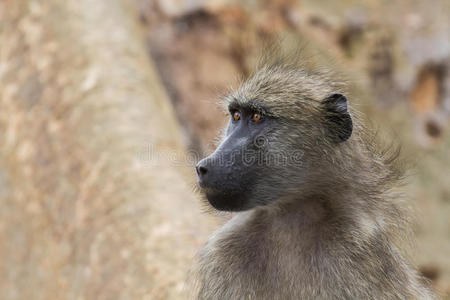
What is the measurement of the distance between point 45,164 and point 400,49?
499cm

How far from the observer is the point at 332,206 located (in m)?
3.02

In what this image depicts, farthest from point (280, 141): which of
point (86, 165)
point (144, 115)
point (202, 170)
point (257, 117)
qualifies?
point (144, 115)

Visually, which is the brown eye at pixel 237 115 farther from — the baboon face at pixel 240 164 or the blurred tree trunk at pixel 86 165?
the blurred tree trunk at pixel 86 165

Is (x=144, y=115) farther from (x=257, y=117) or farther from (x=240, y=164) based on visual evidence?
(x=240, y=164)

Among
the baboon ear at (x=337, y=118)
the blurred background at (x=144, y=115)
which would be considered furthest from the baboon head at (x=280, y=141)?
the blurred background at (x=144, y=115)

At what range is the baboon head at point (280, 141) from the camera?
2977 mm

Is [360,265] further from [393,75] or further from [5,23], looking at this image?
[393,75]

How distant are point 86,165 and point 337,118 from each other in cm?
223

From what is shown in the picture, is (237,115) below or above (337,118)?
below

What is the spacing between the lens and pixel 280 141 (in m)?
3.04

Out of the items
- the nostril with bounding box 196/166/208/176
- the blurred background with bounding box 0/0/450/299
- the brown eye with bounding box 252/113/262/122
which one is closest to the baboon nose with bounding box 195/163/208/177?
the nostril with bounding box 196/166/208/176

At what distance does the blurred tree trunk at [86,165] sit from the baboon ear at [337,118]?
4.37 feet

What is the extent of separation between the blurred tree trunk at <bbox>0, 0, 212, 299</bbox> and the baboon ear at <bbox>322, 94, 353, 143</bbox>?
1333mm

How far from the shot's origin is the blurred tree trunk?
3982 mm
